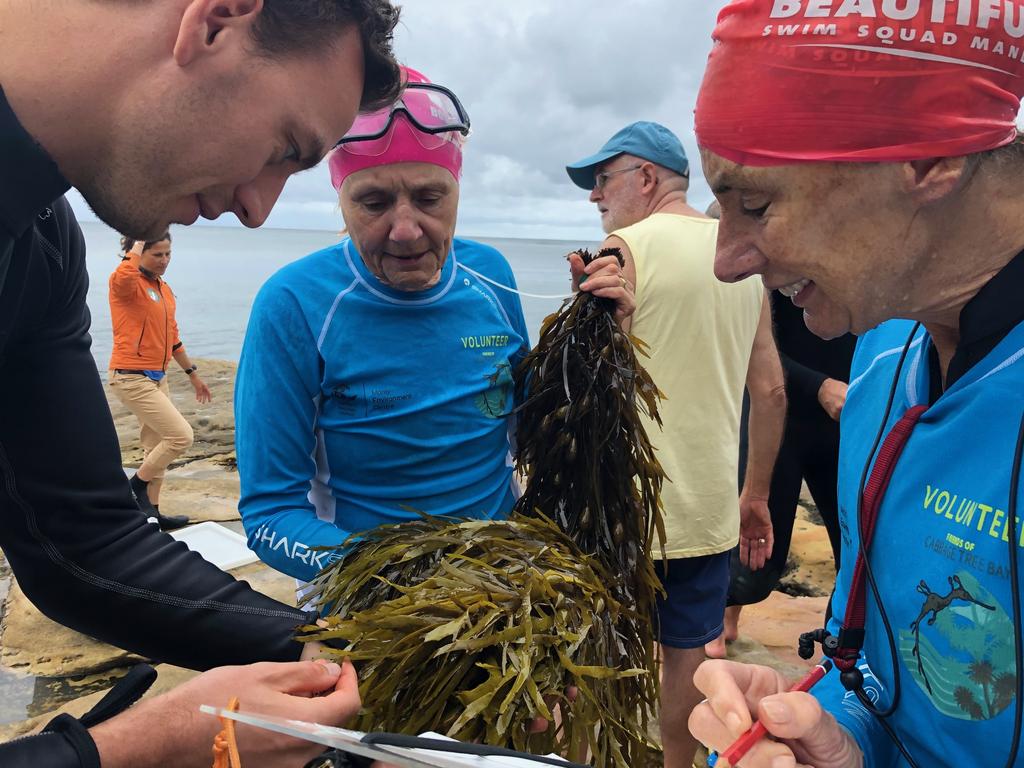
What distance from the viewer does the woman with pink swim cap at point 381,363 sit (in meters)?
1.96

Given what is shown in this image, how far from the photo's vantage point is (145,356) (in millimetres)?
5504

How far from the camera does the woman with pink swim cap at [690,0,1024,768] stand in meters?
1.10

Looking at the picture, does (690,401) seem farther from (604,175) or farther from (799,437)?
(604,175)

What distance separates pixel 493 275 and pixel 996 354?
59.4 inches

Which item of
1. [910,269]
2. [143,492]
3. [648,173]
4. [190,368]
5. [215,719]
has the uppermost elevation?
[648,173]

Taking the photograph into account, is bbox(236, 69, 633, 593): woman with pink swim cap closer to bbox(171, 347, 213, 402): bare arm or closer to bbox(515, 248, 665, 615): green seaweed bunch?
bbox(515, 248, 665, 615): green seaweed bunch

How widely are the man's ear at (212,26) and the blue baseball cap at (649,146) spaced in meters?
2.13

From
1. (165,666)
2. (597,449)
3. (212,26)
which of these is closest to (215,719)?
(597,449)

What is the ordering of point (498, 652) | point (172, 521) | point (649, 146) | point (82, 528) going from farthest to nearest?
point (172, 521) < point (649, 146) < point (82, 528) < point (498, 652)

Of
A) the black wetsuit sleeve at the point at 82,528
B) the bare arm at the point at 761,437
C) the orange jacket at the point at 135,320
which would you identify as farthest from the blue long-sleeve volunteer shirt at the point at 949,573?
the orange jacket at the point at 135,320

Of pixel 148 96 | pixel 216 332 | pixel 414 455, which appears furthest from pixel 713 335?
pixel 216 332

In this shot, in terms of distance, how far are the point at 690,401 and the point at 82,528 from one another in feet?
6.85

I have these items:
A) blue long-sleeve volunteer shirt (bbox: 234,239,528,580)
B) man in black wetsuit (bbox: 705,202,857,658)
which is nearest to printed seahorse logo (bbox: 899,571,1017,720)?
blue long-sleeve volunteer shirt (bbox: 234,239,528,580)

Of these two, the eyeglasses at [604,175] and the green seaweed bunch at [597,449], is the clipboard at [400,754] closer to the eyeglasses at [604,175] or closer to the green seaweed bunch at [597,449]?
the green seaweed bunch at [597,449]
